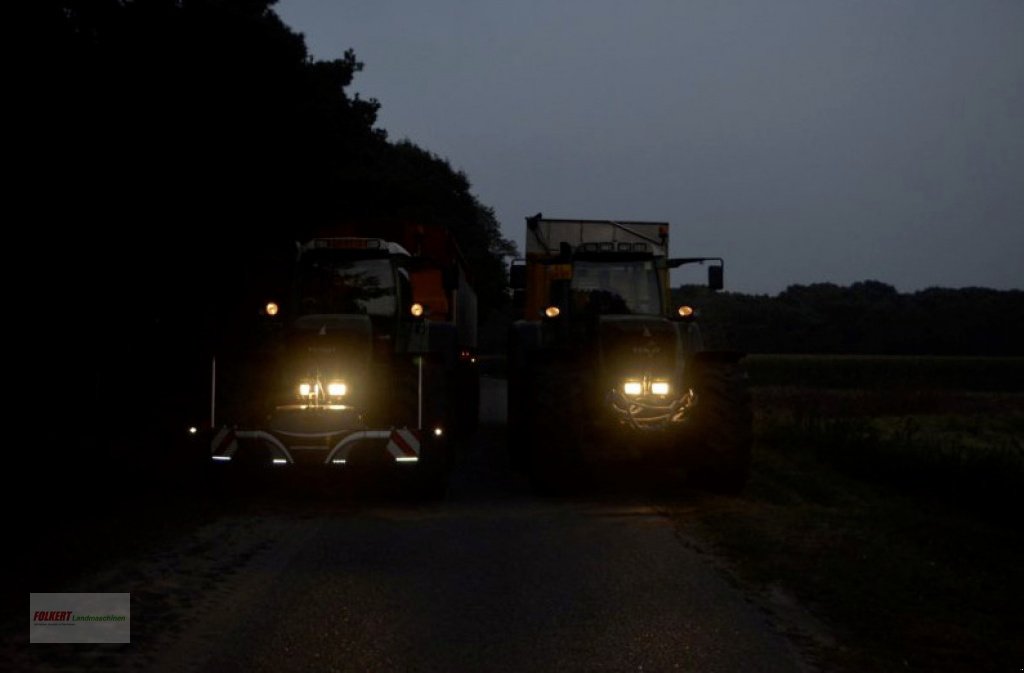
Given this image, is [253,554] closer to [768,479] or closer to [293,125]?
[768,479]

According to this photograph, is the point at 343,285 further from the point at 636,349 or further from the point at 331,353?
the point at 636,349

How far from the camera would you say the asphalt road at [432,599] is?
6.34m

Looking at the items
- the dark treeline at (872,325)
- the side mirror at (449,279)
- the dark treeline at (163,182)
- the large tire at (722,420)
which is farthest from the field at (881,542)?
the dark treeline at (872,325)

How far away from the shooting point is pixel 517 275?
17109 mm

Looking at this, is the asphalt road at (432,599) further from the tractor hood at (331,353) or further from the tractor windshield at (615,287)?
the tractor windshield at (615,287)

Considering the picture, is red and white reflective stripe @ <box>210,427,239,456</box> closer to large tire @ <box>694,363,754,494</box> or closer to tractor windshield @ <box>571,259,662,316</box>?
tractor windshield @ <box>571,259,662,316</box>

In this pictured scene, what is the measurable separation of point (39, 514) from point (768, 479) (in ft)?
29.0

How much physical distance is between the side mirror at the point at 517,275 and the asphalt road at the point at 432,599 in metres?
5.81

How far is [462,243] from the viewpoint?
64625 millimetres

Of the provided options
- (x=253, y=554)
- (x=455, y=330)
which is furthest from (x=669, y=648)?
(x=455, y=330)

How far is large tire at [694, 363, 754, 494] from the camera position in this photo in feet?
41.6
